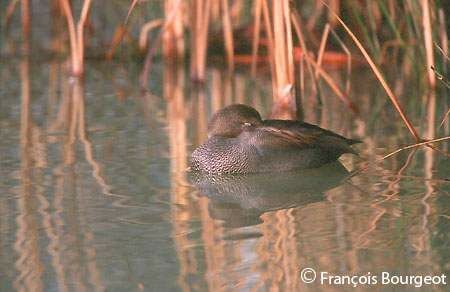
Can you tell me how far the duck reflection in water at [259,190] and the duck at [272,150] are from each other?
3 centimetres

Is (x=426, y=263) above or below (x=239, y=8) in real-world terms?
below

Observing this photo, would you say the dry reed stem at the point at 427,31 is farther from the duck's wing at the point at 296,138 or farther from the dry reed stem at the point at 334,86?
the duck's wing at the point at 296,138

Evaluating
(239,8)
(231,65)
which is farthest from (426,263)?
(239,8)

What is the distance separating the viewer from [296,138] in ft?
16.3

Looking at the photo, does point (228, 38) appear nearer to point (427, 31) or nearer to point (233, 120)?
point (427, 31)

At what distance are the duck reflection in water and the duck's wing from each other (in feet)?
0.35

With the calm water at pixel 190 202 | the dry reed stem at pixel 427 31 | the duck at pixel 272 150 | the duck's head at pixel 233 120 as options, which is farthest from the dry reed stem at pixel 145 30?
the duck at pixel 272 150

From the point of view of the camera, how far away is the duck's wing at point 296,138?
16.3ft

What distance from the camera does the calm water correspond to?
138 inches

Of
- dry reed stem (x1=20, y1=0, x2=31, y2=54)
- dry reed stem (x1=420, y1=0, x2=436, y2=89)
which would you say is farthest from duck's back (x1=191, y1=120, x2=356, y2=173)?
dry reed stem (x1=20, y1=0, x2=31, y2=54)

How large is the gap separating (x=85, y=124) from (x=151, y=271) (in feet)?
8.26

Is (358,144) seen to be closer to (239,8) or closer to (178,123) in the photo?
(178,123)

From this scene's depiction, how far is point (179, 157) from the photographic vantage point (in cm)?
522

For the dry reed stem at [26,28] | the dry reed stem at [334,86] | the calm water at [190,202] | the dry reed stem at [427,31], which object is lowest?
the calm water at [190,202]
